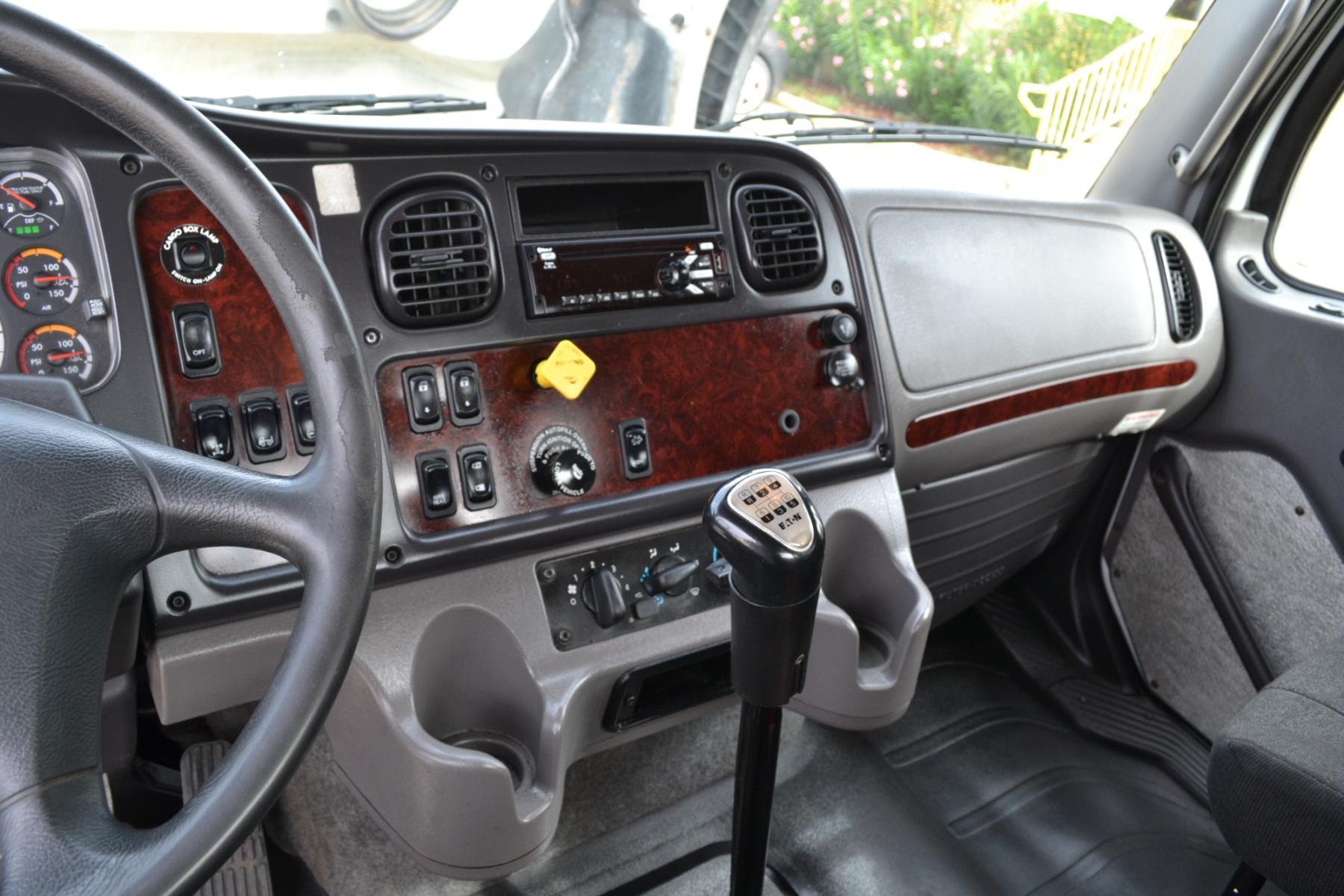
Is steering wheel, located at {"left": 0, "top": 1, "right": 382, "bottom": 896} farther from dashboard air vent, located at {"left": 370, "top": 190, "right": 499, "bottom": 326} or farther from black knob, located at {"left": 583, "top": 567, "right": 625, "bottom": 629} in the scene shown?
black knob, located at {"left": 583, "top": 567, "right": 625, "bottom": 629}

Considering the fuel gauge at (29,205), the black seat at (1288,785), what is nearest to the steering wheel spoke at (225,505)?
the fuel gauge at (29,205)

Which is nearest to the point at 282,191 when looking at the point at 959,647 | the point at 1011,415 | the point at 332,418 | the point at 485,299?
the point at 485,299

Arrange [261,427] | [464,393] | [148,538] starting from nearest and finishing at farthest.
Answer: [148,538] → [261,427] → [464,393]

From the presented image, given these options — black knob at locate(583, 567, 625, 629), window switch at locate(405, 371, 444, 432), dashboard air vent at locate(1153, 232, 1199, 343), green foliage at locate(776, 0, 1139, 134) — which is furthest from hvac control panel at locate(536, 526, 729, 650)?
dashboard air vent at locate(1153, 232, 1199, 343)

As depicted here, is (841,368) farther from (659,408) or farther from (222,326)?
(222,326)

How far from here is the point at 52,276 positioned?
Result: 1.00 m

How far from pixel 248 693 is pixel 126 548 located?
483 millimetres

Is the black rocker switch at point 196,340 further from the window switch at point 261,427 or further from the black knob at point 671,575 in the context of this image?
the black knob at point 671,575

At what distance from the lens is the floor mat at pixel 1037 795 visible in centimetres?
164

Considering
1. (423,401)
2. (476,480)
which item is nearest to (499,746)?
(476,480)

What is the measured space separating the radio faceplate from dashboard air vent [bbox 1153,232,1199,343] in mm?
1039

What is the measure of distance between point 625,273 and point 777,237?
10.0 inches

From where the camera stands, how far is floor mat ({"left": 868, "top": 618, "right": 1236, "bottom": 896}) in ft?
5.40

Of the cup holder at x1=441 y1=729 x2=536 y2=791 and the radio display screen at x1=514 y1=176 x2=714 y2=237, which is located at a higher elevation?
the radio display screen at x1=514 y1=176 x2=714 y2=237
